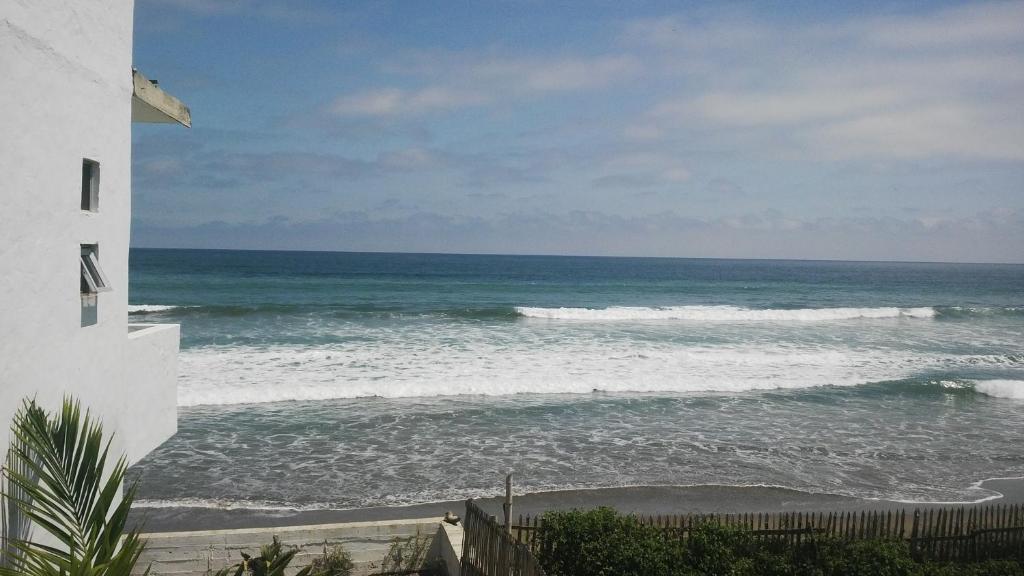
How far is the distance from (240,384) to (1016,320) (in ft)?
154

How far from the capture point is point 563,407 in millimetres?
18328

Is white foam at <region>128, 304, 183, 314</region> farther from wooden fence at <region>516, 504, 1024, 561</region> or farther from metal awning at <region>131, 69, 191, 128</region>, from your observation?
wooden fence at <region>516, 504, 1024, 561</region>

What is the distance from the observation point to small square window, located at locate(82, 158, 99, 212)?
6.34m

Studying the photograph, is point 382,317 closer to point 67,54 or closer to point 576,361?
point 576,361

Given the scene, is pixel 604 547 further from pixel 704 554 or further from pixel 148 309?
pixel 148 309

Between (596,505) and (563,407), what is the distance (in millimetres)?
6919

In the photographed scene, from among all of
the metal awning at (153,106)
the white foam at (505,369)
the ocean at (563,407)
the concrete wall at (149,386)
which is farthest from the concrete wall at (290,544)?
the white foam at (505,369)

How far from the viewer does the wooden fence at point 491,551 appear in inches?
Result: 252

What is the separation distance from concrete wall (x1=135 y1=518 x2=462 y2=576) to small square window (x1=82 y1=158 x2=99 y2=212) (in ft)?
12.2

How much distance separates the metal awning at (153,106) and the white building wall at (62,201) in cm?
32

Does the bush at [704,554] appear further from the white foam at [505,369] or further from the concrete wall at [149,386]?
the white foam at [505,369]

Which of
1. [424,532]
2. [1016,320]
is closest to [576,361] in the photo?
[424,532]

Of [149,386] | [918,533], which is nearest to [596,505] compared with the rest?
[918,533]

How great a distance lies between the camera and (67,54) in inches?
226
